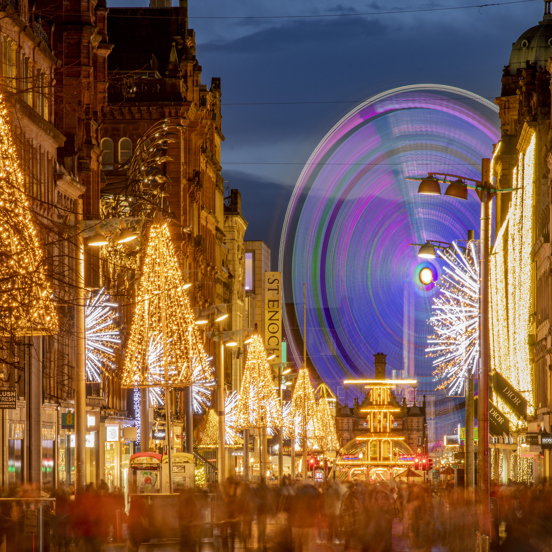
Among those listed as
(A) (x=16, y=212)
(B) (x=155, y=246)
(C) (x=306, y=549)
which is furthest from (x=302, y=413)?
(A) (x=16, y=212)

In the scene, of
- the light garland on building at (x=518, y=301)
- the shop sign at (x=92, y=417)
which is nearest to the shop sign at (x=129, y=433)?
the shop sign at (x=92, y=417)

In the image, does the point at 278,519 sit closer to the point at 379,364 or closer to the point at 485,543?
the point at 485,543

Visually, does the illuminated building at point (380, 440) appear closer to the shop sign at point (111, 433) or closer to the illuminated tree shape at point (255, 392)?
the illuminated tree shape at point (255, 392)

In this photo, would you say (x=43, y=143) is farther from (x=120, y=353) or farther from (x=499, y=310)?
(x=499, y=310)

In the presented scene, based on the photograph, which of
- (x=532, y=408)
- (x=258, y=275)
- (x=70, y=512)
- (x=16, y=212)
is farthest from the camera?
(x=258, y=275)

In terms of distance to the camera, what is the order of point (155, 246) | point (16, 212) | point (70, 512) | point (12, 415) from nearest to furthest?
point (16, 212) → point (70, 512) → point (155, 246) → point (12, 415)

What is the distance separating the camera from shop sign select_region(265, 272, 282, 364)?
12062 cm

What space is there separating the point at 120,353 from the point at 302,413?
2651 cm

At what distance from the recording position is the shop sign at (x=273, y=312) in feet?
396

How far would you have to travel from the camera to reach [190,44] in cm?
8025

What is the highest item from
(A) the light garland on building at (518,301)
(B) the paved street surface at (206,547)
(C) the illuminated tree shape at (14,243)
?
(A) the light garland on building at (518,301)

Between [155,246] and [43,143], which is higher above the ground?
[43,143]

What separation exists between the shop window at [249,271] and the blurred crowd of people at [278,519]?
97.7 metres

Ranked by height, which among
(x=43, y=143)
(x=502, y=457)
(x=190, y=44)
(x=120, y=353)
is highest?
(x=190, y=44)
